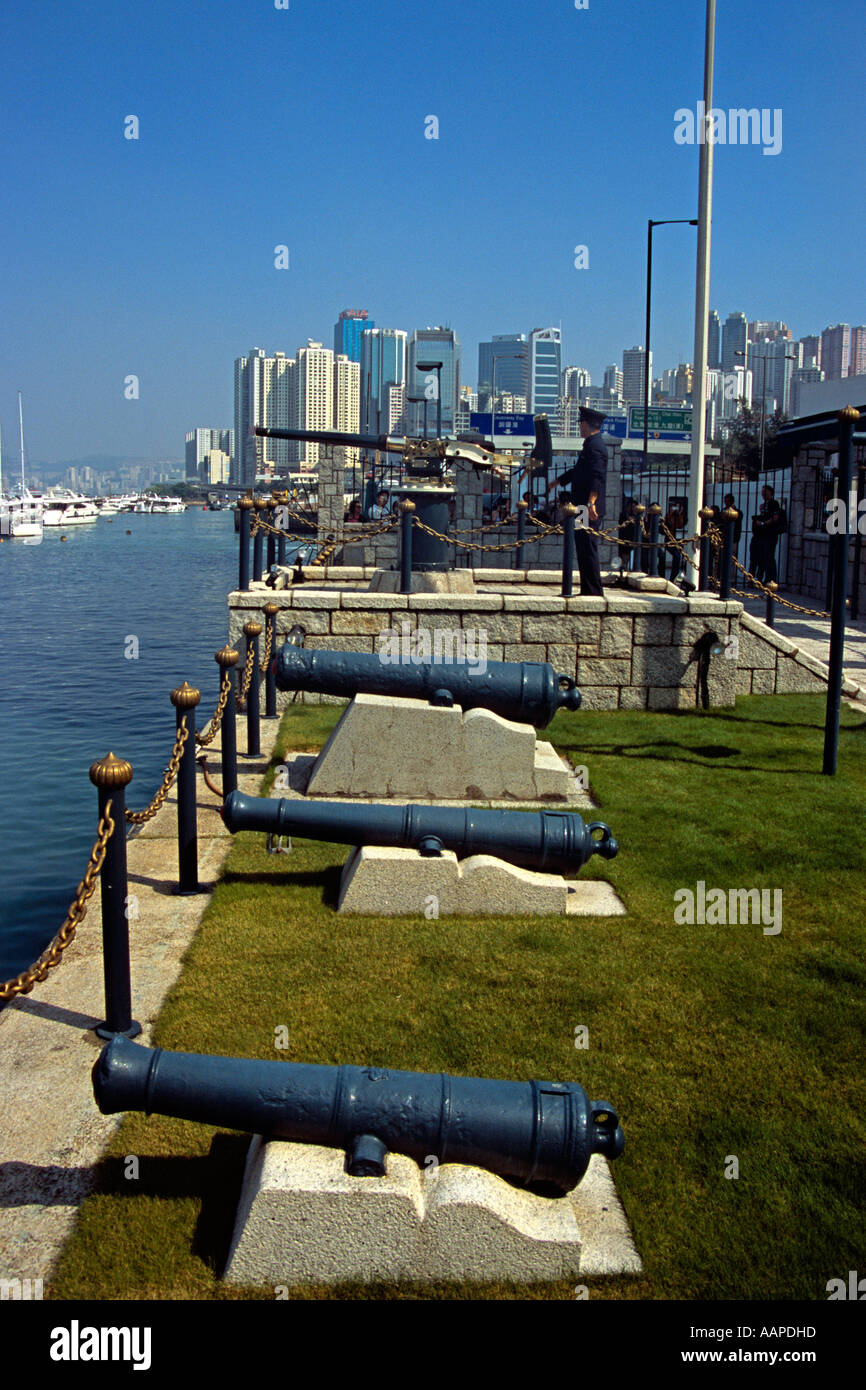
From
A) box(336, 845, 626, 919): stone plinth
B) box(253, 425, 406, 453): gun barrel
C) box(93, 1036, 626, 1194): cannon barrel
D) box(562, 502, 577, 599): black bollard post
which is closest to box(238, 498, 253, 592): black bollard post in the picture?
box(562, 502, 577, 599): black bollard post

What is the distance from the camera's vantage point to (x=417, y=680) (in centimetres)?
750

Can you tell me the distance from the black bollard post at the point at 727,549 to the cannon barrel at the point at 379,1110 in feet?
26.1

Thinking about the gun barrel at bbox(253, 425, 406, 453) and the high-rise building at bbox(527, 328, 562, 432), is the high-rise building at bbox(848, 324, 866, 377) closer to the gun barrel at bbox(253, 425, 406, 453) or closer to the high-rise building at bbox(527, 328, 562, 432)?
the high-rise building at bbox(527, 328, 562, 432)

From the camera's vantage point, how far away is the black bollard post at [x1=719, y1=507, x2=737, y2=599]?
34.3 feet

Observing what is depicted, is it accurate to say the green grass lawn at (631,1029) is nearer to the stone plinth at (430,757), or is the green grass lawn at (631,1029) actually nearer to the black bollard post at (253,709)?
the stone plinth at (430,757)

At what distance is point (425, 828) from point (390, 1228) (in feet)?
8.65

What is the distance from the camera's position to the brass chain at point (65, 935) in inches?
149

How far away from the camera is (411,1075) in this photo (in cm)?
331
